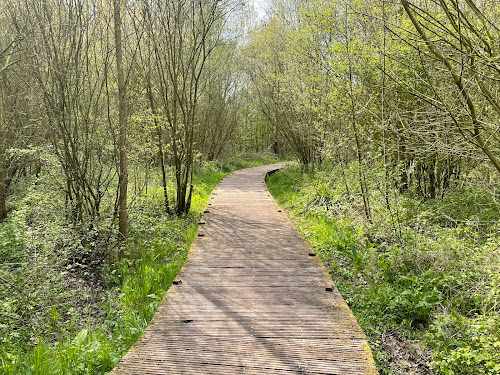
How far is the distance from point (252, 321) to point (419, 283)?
6.98ft

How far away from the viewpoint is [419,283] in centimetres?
395

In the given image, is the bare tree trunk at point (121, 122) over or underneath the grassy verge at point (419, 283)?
over

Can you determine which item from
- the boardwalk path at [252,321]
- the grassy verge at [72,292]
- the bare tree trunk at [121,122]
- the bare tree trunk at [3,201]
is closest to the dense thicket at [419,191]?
the boardwalk path at [252,321]

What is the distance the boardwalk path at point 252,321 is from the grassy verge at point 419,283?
50 centimetres

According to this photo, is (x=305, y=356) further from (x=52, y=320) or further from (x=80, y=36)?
(x=80, y=36)

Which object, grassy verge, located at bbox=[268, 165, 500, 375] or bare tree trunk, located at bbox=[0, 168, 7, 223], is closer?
grassy verge, located at bbox=[268, 165, 500, 375]

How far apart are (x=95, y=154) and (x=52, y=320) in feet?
9.25

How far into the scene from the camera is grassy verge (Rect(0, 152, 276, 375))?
9.50ft

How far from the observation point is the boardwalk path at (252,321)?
7.97ft

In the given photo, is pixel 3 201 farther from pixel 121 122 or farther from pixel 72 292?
pixel 72 292

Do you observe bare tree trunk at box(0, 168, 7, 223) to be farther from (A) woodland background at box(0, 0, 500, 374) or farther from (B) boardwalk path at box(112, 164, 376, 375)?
(B) boardwalk path at box(112, 164, 376, 375)

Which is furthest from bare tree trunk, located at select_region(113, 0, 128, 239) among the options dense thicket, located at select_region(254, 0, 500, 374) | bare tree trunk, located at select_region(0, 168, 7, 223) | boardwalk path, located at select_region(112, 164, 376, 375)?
bare tree trunk, located at select_region(0, 168, 7, 223)

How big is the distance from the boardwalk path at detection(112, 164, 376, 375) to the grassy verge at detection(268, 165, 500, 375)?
499mm

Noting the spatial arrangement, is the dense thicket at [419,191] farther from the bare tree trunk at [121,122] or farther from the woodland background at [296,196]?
the bare tree trunk at [121,122]
